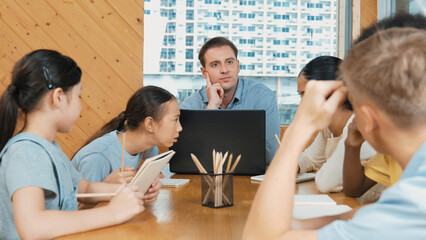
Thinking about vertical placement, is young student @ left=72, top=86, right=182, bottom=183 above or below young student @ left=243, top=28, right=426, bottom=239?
below

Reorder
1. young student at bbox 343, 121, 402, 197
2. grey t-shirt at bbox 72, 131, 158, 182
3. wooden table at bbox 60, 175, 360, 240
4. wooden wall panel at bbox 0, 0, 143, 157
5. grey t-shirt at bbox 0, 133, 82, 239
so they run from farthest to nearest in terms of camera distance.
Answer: wooden wall panel at bbox 0, 0, 143, 157, grey t-shirt at bbox 72, 131, 158, 182, young student at bbox 343, 121, 402, 197, grey t-shirt at bbox 0, 133, 82, 239, wooden table at bbox 60, 175, 360, 240

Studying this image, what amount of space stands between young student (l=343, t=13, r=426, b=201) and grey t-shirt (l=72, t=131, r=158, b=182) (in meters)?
0.95

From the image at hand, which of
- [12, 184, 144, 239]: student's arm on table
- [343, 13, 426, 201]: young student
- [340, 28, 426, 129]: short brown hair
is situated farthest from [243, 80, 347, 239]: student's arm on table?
[343, 13, 426, 201]: young student

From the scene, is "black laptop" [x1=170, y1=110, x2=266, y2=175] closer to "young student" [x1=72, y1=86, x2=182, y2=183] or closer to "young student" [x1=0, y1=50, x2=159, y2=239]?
"young student" [x1=72, y1=86, x2=182, y2=183]

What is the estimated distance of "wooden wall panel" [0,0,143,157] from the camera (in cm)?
345

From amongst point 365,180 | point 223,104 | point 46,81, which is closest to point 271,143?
point 223,104

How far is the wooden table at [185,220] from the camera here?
3.51 ft

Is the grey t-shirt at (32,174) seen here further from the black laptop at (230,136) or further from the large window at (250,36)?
the large window at (250,36)

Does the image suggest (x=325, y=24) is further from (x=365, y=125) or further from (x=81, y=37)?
(x=365, y=125)

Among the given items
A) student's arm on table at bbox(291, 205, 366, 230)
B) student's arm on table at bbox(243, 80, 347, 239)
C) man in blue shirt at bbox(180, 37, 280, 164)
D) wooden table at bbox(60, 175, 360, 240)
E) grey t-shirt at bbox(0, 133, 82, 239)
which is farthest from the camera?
man in blue shirt at bbox(180, 37, 280, 164)

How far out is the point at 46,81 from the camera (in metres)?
1.35

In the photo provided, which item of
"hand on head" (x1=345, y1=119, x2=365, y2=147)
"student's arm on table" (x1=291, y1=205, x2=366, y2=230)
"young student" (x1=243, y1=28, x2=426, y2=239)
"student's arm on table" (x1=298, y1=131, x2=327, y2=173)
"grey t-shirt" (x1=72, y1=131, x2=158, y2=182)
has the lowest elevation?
"student's arm on table" (x1=298, y1=131, x2=327, y2=173)

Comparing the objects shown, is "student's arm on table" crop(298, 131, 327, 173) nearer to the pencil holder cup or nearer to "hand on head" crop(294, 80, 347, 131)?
the pencil holder cup

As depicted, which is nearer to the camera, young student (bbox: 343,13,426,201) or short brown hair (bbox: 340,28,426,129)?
short brown hair (bbox: 340,28,426,129)
